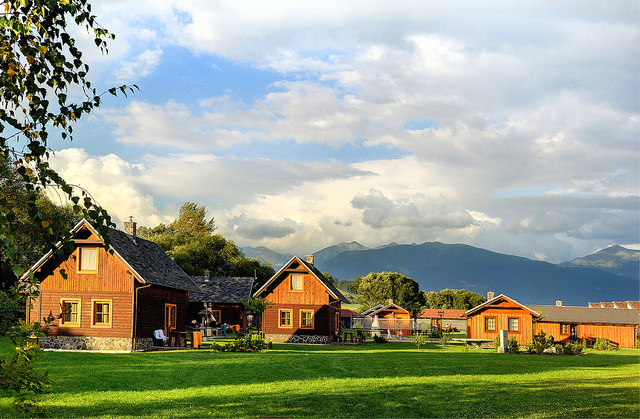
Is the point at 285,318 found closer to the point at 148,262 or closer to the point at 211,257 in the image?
the point at 148,262

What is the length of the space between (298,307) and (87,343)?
1642 centimetres

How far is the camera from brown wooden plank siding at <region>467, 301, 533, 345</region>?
47.5 metres

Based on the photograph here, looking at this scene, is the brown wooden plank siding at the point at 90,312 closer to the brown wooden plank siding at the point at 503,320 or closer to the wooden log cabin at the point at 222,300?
the wooden log cabin at the point at 222,300

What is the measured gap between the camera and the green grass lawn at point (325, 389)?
13.5 m

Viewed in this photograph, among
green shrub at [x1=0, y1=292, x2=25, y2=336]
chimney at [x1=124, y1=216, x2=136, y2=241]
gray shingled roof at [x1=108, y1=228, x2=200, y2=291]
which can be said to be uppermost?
chimney at [x1=124, y1=216, x2=136, y2=241]

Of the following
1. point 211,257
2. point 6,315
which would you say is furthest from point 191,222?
point 6,315

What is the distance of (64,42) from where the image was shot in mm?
6598

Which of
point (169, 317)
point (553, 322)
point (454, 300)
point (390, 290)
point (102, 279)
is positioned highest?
point (102, 279)

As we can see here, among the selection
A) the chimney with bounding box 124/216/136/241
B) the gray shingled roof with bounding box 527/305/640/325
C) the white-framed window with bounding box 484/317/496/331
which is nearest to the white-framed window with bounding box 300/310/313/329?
the chimney with bounding box 124/216/136/241

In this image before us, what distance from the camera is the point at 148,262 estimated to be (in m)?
36.1

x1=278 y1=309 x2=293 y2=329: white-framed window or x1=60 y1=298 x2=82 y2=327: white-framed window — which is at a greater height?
x1=60 y1=298 x2=82 y2=327: white-framed window

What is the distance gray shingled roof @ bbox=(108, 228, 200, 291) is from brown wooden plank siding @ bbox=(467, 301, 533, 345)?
77.0 ft

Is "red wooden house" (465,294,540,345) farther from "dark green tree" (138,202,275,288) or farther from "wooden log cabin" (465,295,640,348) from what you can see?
"dark green tree" (138,202,275,288)

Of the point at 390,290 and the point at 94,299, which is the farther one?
the point at 390,290
